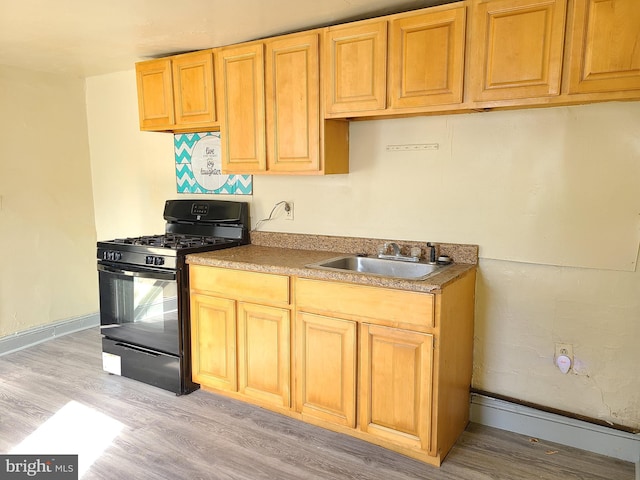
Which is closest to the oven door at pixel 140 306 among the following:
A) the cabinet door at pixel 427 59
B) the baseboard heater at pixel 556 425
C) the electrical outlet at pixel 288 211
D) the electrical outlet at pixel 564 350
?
the electrical outlet at pixel 288 211

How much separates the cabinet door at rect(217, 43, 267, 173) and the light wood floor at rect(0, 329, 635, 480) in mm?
1479

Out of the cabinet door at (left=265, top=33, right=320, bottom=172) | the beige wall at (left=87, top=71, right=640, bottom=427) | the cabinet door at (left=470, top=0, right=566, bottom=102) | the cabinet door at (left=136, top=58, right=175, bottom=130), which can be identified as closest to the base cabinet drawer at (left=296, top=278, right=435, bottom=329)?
the beige wall at (left=87, top=71, right=640, bottom=427)

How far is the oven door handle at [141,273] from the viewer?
9.14ft

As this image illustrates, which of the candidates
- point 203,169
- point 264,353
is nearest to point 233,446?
point 264,353

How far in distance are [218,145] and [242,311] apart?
134 centimetres

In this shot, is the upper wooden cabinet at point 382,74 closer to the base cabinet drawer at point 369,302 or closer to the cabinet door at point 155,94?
the cabinet door at point 155,94

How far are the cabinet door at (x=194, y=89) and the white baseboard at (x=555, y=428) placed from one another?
2347 millimetres

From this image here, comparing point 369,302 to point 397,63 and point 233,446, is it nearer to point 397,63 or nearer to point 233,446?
point 233,446

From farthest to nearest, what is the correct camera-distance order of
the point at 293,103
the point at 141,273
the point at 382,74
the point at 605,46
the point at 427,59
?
1. the point at 141,273
2. the point at 293,103
3. the point at 382,74
4. the point at 427,59
5. the point at 605,46

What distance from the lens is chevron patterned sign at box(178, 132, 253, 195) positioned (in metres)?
3.34

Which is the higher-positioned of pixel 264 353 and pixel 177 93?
pixel 177 93

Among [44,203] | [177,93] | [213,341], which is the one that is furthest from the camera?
[44,203]

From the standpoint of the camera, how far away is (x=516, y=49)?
1988mm

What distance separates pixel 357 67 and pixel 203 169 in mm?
1566
